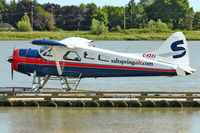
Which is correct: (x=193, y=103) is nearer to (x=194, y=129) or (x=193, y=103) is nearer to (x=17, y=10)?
(x=194, y=129)

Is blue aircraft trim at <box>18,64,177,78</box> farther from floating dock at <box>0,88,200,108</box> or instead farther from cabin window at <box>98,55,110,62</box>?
floating dock at <box>0,88,200,108</box>

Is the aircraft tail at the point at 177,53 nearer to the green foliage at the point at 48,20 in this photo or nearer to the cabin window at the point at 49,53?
the cabin window at the point at 49,53

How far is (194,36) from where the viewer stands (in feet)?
260

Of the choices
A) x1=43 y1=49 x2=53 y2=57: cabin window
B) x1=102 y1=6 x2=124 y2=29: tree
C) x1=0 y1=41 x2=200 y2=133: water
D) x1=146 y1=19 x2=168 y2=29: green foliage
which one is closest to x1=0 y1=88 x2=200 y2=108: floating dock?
x1=0 y1=41 x2=200 y2=133: water

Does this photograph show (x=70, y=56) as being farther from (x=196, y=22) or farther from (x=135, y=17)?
(x=135, y=17)

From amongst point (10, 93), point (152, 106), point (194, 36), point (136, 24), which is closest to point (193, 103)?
point (152, 106)

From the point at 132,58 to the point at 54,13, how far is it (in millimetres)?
112428

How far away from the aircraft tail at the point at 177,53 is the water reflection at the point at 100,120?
184 centimetres

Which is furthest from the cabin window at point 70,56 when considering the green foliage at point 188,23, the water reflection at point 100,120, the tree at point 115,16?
the tree at point 115,16

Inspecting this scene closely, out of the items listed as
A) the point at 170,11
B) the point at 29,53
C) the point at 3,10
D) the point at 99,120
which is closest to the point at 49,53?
the point at 29,53

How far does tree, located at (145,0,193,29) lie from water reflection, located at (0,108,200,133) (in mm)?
100185

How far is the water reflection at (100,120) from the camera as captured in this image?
41.4ft

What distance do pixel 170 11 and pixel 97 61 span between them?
104123 millimetres

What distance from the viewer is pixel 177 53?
16.2 meters
